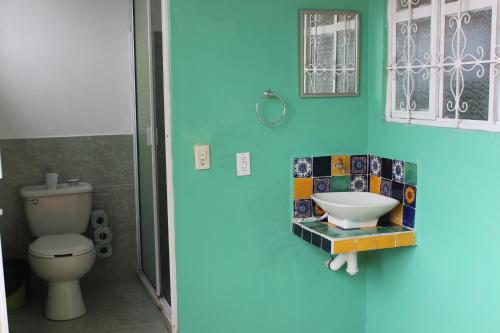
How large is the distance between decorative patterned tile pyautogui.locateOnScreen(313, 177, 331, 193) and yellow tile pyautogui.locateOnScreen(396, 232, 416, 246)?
474 millimetres

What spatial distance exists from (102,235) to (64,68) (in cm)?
116

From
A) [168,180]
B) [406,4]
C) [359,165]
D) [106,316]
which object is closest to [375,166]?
[359,165]

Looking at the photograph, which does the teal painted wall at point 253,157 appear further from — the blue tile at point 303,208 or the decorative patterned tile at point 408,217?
the decorative patterned tile at point 408,217

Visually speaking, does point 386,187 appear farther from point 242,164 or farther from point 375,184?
point 242,164

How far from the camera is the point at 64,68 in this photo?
12.9 feet

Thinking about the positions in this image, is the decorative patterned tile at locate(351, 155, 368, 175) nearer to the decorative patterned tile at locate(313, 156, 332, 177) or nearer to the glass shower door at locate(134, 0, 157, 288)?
the decorative patterned tile at locate(313, 156, 332, 177)

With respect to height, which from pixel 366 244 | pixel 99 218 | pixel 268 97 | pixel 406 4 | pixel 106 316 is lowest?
pixel 106 316

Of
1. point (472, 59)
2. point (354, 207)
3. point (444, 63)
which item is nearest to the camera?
point (472, 59)

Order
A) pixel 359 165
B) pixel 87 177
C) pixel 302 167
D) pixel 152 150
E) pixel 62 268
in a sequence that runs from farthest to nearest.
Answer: pixel 87 177 → pixel 152 150 → pixel 62 268 → pixel 359 165 → pixel 302 167

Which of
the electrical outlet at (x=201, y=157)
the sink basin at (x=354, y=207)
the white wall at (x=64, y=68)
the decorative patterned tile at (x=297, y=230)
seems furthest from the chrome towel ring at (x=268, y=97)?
the white wall at (x=64, y=68)

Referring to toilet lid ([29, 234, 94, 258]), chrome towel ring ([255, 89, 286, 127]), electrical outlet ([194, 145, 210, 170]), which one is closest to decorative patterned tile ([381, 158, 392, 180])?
chrome towel ring ([255, 89, 286, 127])

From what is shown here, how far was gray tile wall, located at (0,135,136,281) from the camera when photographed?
3.85 meters

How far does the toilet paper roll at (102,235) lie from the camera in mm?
4089

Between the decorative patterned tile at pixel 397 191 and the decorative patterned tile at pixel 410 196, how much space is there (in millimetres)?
32
